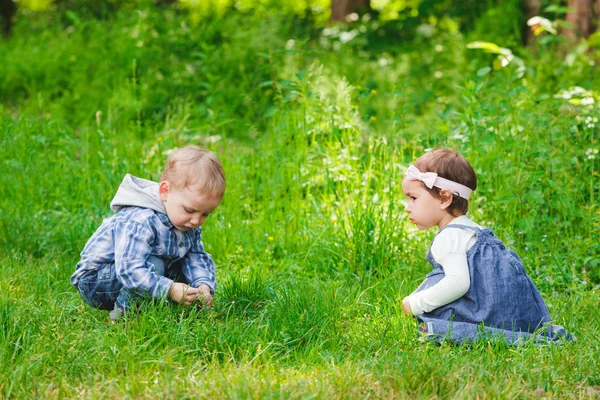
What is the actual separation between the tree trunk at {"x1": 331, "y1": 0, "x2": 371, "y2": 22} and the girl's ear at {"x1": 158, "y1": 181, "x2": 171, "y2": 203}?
349 inches

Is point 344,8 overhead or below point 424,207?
overhead

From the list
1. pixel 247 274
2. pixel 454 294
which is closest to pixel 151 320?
pixel 247 274

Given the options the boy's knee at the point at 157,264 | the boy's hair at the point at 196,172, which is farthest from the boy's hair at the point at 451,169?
the boy's knee at the point at 157,264

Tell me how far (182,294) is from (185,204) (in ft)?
1.42

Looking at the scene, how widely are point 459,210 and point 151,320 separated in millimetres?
1596

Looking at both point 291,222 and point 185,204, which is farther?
point 291,222

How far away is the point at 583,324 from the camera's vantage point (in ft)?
12.3

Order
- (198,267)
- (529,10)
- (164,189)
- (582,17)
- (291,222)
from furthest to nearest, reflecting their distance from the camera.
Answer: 1. (529,10)
2. (582,17)
3. (291,222)
4. (198,267)
5. (164,189)

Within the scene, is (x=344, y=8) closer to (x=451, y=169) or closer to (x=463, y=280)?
(x=451, y=169)

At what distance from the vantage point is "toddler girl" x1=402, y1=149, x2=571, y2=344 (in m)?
3.48

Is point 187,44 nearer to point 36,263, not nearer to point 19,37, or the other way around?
point 19,37

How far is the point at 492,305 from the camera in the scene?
11.5 feet

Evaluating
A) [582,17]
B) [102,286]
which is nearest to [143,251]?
[102,286]

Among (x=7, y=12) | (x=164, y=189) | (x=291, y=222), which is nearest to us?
(x=164, y=189)
